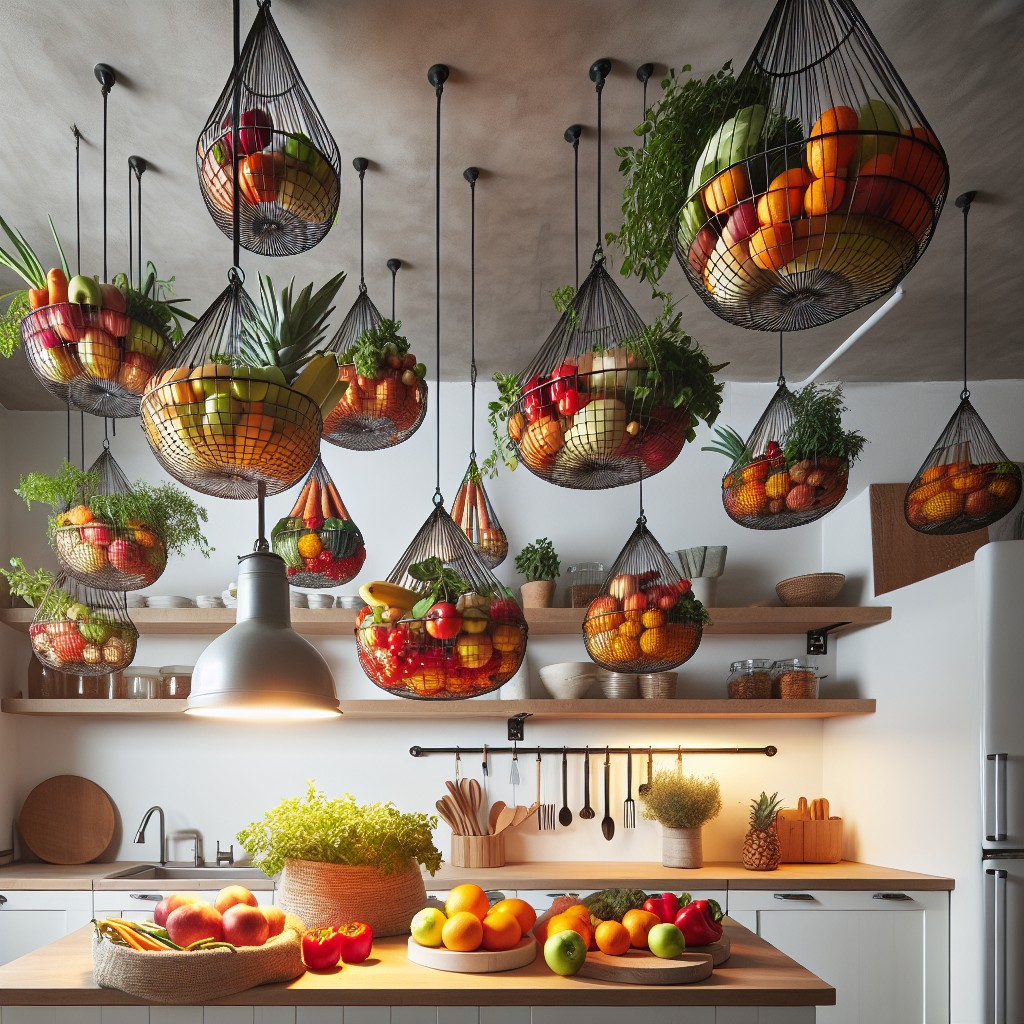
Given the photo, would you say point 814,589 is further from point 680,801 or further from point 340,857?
point 340,857

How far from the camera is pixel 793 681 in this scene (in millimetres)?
4613

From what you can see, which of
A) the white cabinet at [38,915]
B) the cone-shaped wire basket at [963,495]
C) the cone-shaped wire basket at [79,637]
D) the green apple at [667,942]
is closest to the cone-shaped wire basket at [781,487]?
the cone-shaped wire basket at [963,495]

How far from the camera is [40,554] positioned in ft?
16.6

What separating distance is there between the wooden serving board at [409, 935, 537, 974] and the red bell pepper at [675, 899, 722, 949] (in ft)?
1.23

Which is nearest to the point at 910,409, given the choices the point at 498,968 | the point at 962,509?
the point at 962,509

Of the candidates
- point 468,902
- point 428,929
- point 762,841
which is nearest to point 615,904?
point 468,902

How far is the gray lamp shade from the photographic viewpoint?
2.21 m

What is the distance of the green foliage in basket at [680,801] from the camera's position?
4441 mm

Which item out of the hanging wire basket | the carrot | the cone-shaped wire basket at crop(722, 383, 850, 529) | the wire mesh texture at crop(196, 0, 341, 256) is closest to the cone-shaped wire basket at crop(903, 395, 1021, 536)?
the cone-shaped wire basket at crop(722, 383, 850, 529)

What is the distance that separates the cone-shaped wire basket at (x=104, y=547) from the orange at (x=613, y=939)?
1.70 metres

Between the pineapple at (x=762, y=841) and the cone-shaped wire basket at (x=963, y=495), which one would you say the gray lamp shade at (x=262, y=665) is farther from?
the pineapple at (x=762, y=841)

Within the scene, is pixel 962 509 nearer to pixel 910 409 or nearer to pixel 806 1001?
pixel 806 1001

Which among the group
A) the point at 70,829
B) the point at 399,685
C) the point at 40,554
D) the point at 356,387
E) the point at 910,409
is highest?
the point at 910,409

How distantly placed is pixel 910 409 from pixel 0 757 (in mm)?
4559
